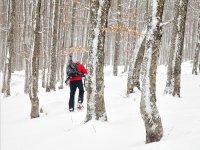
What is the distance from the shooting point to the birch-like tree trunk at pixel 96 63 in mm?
8125

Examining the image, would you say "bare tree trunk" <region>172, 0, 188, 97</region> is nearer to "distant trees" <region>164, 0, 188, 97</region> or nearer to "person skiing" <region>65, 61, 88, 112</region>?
"distant trees" <region>164, 0, 188, 97</region>

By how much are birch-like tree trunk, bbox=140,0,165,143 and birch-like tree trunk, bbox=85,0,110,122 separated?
196 centimetres

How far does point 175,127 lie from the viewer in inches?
286

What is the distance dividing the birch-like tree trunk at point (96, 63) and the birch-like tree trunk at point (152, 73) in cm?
196

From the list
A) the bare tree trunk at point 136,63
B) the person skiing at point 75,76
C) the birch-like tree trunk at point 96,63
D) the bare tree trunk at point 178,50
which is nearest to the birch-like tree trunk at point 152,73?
the birch-like tree trunk at point 96,63

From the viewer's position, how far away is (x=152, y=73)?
6.38 m

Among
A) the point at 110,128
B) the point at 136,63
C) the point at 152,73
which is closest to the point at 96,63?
the point at 110,128

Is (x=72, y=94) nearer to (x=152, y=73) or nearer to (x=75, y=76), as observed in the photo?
(x=75, y=76)

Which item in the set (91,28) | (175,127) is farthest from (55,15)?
(175,127)

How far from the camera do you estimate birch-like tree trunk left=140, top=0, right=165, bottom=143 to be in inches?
247

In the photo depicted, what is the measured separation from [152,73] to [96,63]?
2.10 metres

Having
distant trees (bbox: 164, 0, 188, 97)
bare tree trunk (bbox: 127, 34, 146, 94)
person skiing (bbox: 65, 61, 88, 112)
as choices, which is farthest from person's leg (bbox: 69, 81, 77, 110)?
distant trees (bbox: 164, 0, 188, 97)

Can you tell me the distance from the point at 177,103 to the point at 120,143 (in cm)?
428

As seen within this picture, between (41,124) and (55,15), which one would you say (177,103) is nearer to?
(41,124)
